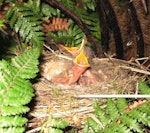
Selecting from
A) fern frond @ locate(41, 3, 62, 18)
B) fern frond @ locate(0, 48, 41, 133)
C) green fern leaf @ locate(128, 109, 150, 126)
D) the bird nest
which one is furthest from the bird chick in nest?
fern frond @ locate(0, 48, 41, 133)

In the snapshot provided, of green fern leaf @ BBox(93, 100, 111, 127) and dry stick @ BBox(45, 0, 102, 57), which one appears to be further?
dry stick @ BBox(45, 0, 102, 57)

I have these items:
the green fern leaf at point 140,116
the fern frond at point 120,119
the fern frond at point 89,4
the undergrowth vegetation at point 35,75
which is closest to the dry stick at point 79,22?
the undergrowth vegetation at point 35,75

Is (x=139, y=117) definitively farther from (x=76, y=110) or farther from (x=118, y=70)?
(x=118, y=70)

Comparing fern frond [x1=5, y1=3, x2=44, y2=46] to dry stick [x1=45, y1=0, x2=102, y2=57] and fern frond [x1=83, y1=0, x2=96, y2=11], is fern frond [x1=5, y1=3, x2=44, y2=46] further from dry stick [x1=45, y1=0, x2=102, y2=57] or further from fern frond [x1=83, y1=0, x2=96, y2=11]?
fern frond [x1=83, y1=0, x2=96, y2=11]

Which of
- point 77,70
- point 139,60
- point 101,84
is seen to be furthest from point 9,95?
point 139,60

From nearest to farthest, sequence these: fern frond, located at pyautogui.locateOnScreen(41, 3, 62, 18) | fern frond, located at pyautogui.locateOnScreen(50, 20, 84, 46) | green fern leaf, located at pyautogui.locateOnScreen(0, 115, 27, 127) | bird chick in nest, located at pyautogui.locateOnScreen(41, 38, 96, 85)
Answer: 1. green fern leaf, located at pyautogui.locateOnScreen(0, 115, 27, 127)
2. bird chick in nest, located at pyautogui.locateOnScreen(41, 38, 96, 85)
3. fern frond, located at pyautogui.locateOnScreen(41, 3, 62, 18)
4. fern frond, located at pyautogui.locateOnScreen(50, 20, 84, 46)

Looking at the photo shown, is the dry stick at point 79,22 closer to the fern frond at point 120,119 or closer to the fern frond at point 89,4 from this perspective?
the fern frond at point 89,4
